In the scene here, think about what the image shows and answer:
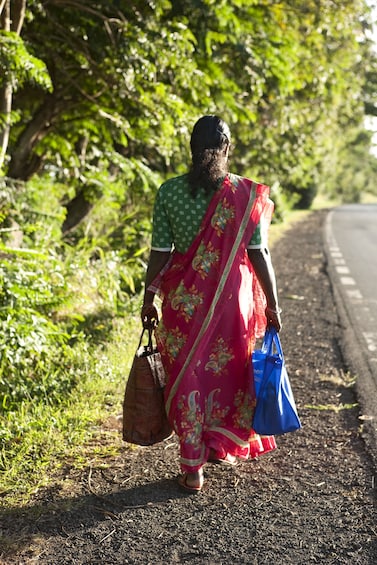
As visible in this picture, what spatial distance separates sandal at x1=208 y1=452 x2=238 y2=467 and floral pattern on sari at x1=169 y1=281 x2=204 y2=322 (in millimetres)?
810

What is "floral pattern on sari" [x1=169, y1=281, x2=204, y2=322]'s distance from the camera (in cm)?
354

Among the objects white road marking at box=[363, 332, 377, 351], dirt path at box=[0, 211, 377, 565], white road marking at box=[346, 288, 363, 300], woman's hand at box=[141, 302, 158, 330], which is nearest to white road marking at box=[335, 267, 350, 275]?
white road marking at box=[346, 288, 363, 300]

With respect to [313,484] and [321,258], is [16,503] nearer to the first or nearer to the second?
[313,484]

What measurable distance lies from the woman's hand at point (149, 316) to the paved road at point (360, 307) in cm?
143

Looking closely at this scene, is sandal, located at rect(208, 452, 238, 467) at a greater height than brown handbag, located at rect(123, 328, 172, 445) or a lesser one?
lesser

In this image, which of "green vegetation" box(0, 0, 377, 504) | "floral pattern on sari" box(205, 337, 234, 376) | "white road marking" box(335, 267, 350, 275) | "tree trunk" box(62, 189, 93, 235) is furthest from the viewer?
"white road marking" box(335, 267, 350, 275)

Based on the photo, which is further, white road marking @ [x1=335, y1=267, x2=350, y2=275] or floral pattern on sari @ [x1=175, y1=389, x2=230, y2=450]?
white road marking @ [x1=335, y1=267, x2=350, y2=275]

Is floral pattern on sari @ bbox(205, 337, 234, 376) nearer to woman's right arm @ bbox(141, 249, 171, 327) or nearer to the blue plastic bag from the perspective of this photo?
the blue plastic bag

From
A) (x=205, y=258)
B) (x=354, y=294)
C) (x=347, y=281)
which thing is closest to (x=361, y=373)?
(x=205, y=258)

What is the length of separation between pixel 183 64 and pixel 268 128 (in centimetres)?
701

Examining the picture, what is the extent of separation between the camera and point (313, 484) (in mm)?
3578

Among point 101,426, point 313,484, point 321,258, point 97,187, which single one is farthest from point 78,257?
point 321,258

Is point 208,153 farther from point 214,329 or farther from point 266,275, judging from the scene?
point 214,329

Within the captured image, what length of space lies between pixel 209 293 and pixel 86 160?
5435 mm
